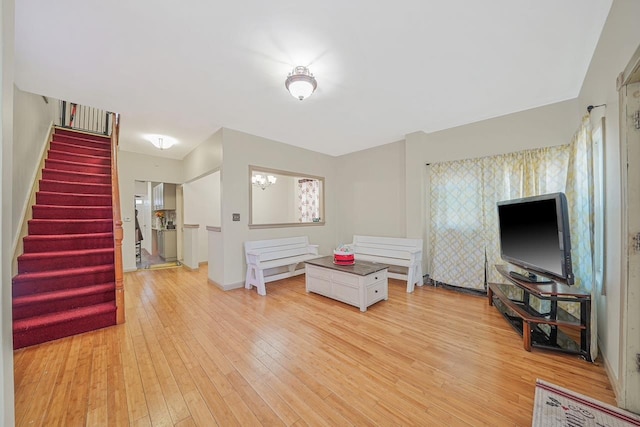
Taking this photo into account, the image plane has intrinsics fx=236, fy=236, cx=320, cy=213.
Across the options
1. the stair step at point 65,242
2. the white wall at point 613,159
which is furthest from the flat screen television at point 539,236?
the stair step at point 65,242

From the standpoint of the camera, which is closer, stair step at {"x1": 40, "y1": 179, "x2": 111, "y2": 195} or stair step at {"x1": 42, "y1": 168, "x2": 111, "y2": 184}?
stair step at {"x1": 40, "y1": 179, "x2": 111, "y2": 195}

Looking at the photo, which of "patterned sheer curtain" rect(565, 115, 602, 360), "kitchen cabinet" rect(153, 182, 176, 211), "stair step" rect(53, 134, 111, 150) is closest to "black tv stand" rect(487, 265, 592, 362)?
"patterned sheer curtain" rect(565, 115, 602, 360)

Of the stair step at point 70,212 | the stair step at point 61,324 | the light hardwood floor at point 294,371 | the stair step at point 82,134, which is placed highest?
the stair step at point 82,134

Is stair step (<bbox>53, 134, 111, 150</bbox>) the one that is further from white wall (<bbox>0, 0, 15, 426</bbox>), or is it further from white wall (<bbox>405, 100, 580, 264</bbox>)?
white wall (<bbox>405, 100, 580, 264</bbox>)

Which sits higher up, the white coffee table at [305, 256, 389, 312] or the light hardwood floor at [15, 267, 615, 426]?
the white coffee table at [305, 256, 389, 312]

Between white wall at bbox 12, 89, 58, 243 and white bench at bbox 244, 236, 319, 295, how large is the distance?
2.61 m

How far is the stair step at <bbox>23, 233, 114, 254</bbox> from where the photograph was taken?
2.82m

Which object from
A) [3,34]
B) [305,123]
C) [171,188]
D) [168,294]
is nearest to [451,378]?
[3,34]

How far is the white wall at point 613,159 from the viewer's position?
1.49m

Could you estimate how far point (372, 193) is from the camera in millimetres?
4984

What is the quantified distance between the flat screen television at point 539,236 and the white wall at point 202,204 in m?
5.52

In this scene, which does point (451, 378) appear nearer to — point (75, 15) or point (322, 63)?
point (322, 63)

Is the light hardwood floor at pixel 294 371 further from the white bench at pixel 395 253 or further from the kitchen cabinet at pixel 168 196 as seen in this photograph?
the kitchen cabinet at pixel 168 196

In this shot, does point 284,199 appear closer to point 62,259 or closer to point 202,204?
point 202,204
